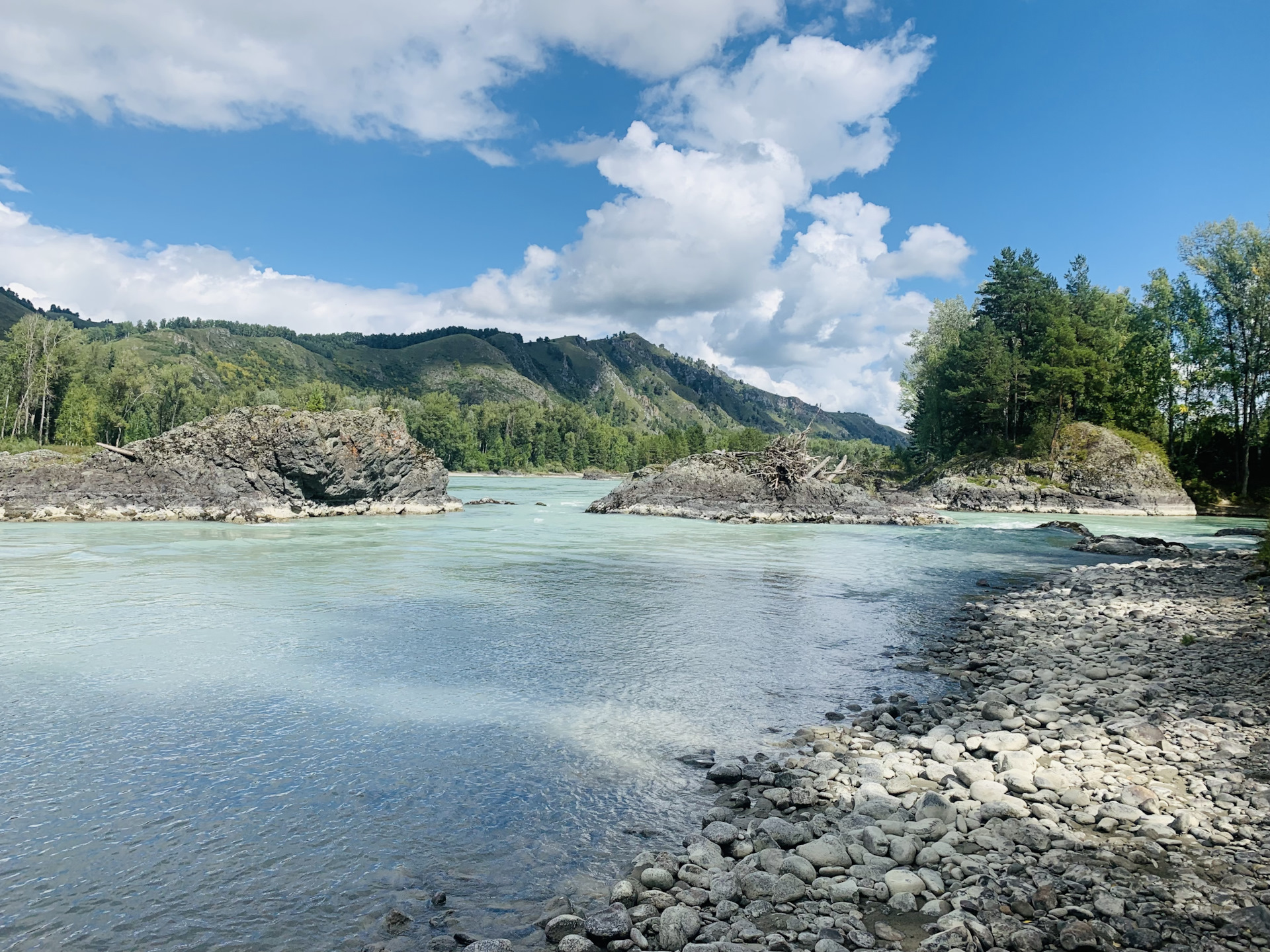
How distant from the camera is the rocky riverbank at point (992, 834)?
15.9ft

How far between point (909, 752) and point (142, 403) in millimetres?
118960

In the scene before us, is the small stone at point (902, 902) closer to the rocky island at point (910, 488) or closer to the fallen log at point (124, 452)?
the rocky island at point (910, 488)

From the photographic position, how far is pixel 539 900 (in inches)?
223

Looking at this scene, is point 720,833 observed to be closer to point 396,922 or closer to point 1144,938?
point 396,922

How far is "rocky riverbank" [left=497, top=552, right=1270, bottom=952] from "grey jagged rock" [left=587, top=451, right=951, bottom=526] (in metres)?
37.9

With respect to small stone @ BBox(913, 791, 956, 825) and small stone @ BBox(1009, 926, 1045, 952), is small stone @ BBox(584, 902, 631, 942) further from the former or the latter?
small stone @ BBox(913, 791, 956, 825)

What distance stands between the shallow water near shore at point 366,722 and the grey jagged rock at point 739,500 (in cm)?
2384

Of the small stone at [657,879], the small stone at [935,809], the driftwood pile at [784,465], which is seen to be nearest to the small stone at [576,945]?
the small stone at [657,879]

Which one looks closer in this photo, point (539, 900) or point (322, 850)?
point (539, 900)

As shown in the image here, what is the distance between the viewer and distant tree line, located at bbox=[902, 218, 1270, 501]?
58.1 m

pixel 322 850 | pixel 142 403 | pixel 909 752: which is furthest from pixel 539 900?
pixel 142 403

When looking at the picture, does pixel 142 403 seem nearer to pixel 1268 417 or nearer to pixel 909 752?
pixel 909 752

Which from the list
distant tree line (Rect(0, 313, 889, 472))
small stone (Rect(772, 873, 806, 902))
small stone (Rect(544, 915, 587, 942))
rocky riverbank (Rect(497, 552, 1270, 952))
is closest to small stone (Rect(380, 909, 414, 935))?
rocky riverbank (Rect(497, 552, 1270, 952))

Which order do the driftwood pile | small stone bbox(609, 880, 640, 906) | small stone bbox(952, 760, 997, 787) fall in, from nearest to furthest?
1. small stone bbox(609, 880, 640, 906)
2. small stone bbox(952, 760, 997, 787)
3. the driftwood pile
